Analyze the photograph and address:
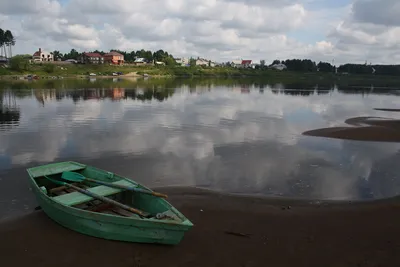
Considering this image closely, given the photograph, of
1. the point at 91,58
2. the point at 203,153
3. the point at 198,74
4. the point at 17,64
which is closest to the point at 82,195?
the point at 203,153

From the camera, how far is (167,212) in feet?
32.9

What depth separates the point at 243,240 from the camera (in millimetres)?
10828

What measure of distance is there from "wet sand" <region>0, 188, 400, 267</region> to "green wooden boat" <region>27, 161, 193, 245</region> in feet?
1.38

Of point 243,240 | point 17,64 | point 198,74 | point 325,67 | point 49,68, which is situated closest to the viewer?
point 243,240

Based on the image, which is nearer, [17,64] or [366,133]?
[366,133]

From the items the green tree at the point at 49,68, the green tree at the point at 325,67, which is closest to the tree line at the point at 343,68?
the green tree at the point at 325,67

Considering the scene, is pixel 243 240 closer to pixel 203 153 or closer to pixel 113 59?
pixel 203 153

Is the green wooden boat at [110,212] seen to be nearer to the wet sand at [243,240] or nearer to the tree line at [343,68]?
the wet sand at [243,240]

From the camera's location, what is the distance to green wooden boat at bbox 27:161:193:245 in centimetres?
959

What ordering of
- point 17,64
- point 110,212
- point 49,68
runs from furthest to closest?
1. point 49,68
2. point 17,64
3. point 110,212

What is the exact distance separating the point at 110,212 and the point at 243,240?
4568 mm

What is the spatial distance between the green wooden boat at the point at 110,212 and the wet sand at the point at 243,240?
1.38 ft

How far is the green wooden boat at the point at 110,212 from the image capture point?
378 inches

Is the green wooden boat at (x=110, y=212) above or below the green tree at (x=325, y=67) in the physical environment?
below
